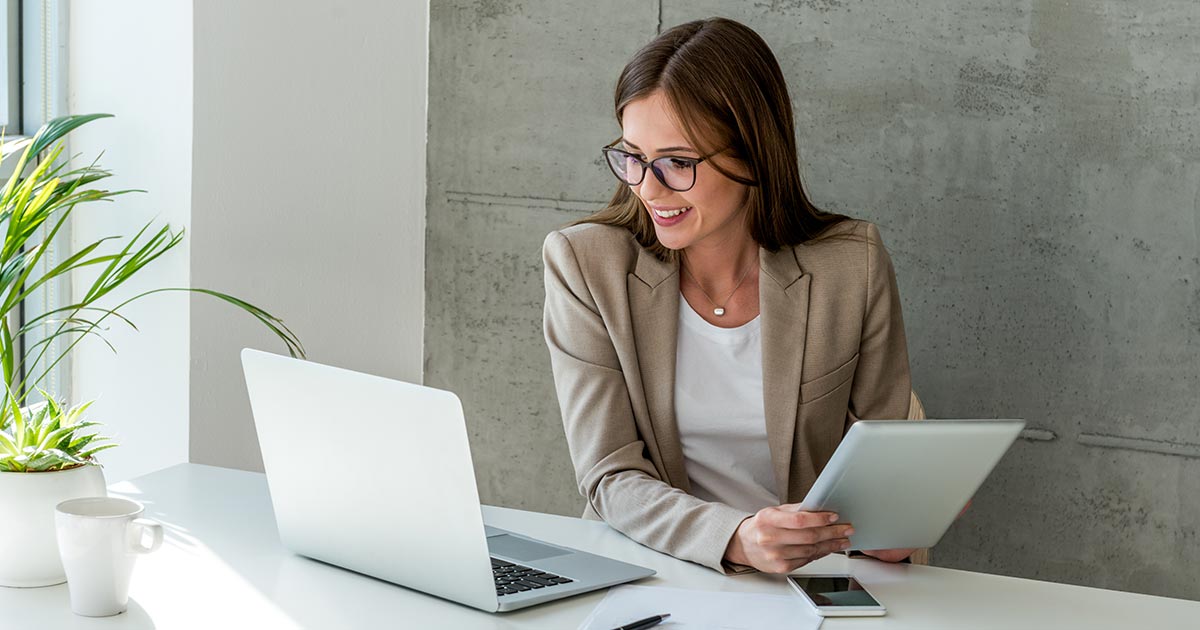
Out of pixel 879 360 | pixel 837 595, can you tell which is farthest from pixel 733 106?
pixel 837 595

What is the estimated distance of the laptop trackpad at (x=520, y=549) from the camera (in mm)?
1581

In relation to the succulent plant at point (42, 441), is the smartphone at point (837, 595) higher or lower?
lower

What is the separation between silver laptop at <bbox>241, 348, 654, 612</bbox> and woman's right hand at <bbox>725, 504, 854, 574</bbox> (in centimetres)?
16

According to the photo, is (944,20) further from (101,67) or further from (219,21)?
(101,67)

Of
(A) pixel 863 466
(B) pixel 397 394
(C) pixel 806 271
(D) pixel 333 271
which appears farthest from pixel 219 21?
(A) pixel 863 466

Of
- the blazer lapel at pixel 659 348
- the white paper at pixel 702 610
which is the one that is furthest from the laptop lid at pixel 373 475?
the blazer lapel at pixel 659 348

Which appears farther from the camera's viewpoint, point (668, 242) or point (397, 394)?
point (668, 242)

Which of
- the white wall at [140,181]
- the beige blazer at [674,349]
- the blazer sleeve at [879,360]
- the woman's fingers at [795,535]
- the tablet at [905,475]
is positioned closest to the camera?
the tablet at [905,475]

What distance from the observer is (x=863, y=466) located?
144cm

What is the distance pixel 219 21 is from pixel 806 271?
5.40ft

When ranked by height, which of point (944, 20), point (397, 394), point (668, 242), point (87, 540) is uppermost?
point (944, 20)

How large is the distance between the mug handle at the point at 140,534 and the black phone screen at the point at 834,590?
0.81 m

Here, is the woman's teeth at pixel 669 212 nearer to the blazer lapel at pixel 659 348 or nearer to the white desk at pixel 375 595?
the blazer lapel at pixel 659 348

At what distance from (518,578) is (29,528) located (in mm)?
600
